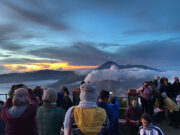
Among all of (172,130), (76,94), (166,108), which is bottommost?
(172,130)

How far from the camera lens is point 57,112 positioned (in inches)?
106

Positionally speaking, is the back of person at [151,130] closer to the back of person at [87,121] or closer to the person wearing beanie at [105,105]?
the person wearing beanie at [105,105]

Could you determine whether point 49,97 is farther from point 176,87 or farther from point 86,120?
point 176,87

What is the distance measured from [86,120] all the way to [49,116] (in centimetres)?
66

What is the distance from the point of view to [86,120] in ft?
7.58

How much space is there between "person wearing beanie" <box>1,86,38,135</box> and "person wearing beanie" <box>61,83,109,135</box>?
2.35ft

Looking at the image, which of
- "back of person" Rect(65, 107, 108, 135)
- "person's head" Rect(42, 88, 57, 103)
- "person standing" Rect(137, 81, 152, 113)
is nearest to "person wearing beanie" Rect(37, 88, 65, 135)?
"person's head" Rect(42, 88, 57, 103)

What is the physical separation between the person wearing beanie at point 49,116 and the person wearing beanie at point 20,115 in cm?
15

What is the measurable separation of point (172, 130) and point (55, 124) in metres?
5.41

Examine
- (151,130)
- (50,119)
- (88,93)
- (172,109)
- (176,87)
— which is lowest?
(172,109)

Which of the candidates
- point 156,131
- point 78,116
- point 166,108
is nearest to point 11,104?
point 78,116

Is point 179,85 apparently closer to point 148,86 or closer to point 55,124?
point 148,86

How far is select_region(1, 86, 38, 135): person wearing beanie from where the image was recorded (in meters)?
2.69

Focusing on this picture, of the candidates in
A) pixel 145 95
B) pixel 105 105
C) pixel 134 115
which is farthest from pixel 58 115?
pixel 145 95
